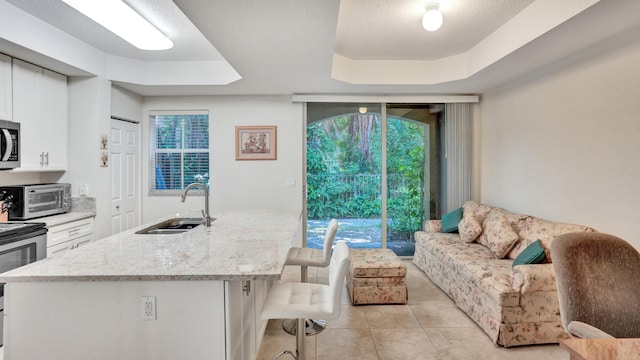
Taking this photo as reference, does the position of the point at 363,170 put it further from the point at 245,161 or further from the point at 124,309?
the point at 124,309

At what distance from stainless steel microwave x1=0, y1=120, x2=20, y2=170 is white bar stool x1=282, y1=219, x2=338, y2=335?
2.48 m

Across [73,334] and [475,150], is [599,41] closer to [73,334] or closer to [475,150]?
[475,150]

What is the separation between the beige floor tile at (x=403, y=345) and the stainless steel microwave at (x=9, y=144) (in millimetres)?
3332

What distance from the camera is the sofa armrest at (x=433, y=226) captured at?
4289 millimetres

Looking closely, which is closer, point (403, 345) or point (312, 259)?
point (403, 345)

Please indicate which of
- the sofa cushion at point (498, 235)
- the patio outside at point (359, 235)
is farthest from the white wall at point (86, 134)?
the sofa cushion at point (498, 235)

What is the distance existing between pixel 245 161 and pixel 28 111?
2.28 metres

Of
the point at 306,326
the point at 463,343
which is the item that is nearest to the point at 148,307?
the point at 306,326

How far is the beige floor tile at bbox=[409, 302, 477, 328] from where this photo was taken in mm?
2734

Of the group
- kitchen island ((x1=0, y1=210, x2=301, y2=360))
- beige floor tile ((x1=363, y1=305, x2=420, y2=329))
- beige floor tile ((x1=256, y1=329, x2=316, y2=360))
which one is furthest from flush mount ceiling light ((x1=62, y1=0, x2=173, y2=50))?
beige floor tile ((x1=363, y1=305, x2=420, y2=329))

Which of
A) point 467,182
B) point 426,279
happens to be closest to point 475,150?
point 467,182

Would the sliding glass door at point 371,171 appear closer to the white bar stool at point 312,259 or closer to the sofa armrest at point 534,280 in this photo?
the white bar stool at point 312,259

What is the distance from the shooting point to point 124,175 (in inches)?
165

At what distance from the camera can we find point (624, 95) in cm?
250
